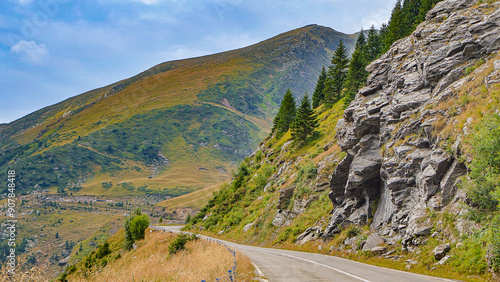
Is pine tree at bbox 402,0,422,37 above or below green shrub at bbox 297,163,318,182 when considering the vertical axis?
above

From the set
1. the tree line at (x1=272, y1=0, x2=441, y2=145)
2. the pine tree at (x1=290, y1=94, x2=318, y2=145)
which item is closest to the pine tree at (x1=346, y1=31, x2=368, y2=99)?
the tree line at (x1=272, y1=0, x2=441, y2=145)

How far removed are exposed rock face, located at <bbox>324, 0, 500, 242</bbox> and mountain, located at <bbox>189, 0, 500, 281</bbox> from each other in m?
0.07

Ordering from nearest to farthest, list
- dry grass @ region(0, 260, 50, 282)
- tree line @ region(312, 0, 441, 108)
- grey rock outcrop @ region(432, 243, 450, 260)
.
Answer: dry grass @ region(0, 260, 50, 282) < grey rock outcrop @ region(432, 243, 450, 260) < tree line @ region(312, 0, 441, 108)

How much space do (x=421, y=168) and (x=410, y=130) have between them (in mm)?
3383

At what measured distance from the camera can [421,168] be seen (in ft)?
51.9

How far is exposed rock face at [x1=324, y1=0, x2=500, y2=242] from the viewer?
15.1 meters

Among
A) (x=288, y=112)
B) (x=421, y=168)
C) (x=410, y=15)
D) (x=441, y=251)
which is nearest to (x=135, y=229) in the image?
(x=421, y=168)

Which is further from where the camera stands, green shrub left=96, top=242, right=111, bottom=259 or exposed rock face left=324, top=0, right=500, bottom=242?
green shrub left=96, top=242, right=111, bottom=259

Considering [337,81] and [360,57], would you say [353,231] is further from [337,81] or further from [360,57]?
[337,81]

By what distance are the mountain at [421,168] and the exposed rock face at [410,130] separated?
0.23 ft

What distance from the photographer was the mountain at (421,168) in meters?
11.7

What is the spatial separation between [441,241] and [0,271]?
18.8 m

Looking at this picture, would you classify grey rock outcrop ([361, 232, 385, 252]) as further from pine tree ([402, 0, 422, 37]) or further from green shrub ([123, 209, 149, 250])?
pine tree ([402, 0, 422, 37])

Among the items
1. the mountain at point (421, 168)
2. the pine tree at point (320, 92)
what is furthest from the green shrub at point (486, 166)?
the pine tree at point (320, 92)
